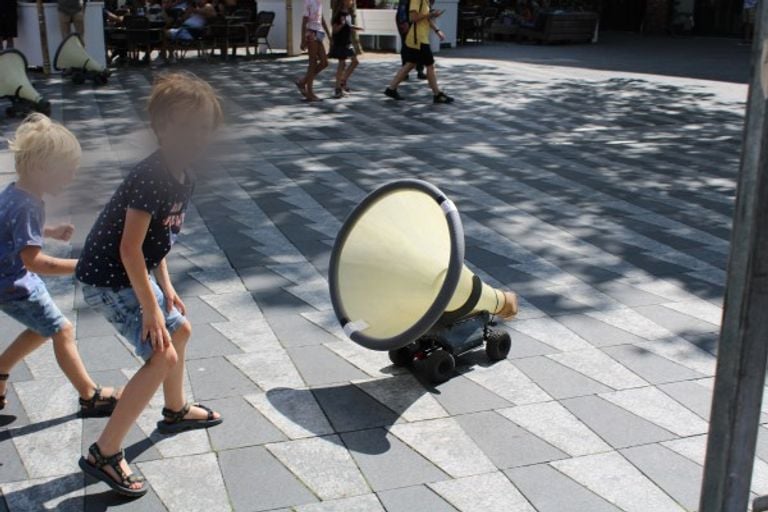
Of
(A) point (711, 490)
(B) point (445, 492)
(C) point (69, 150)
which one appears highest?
(C) point (69, 150)

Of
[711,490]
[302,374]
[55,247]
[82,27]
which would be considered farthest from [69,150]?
[82,27]

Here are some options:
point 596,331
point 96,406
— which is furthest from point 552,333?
point 96,406

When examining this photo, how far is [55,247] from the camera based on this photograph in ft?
20.3

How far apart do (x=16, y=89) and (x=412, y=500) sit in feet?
32.5

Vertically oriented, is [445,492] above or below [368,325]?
below

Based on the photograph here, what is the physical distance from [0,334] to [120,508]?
1.97 m

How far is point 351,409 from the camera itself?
4043 millimetres

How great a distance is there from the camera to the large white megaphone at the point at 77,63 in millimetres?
14391

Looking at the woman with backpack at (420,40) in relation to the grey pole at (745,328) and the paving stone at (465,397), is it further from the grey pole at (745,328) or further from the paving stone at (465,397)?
the grey pole at (745,328)

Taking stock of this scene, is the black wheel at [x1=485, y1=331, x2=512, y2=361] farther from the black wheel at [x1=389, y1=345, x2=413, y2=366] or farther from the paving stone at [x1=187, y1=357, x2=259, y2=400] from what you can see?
the paving stone at [x1=187, y1=357, x2=259, y2=400]

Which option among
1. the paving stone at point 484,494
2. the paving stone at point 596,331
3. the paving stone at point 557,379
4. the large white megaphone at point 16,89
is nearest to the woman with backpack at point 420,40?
the large white megaphone at point 16,89

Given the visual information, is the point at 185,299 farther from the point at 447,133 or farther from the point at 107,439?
the point at 447,133

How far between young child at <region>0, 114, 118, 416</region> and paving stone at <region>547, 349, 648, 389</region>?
241cm

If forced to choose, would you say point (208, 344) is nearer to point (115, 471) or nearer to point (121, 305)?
point (121, 305)
